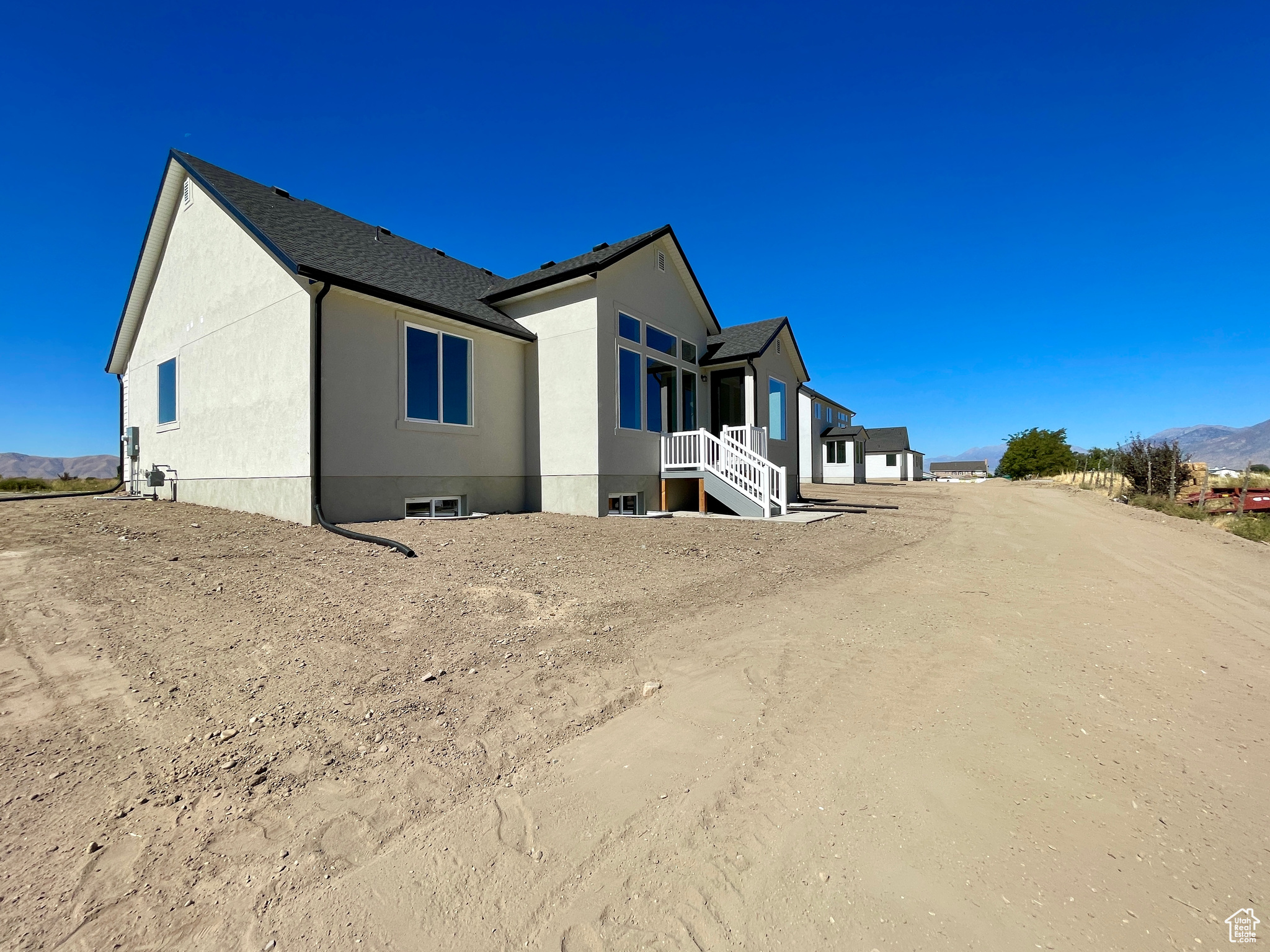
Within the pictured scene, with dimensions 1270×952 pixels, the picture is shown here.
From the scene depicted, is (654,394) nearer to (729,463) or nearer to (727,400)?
(729,463)

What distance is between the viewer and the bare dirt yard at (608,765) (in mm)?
1815

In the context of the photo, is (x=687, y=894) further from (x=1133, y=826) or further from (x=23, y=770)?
(x=23, y=770)

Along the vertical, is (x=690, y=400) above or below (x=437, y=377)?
above

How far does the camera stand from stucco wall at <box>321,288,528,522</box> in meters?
8.60

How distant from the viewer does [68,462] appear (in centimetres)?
12769

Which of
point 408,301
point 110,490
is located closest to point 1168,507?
point 408,301

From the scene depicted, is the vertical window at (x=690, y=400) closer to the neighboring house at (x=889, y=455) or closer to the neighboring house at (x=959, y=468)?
the neighboring house at (x=889, y=455)

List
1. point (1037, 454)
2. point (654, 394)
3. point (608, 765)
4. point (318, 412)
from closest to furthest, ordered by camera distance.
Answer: point (608, 765) < point (318, 412) < point (654, 394) < point (1037, 454)

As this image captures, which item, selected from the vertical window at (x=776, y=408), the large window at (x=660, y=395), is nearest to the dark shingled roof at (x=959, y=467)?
the vertical window at (x=776, y=408)

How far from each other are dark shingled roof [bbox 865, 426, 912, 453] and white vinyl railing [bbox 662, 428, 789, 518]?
1617 inches

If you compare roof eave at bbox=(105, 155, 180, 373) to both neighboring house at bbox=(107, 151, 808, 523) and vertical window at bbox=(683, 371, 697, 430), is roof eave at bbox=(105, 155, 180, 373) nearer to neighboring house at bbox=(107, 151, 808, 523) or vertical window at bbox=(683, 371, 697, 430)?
neighboring house at bbox=(107, 151, 808, 523)

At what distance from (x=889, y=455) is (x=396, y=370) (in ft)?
160

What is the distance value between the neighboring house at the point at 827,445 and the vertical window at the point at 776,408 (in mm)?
18157

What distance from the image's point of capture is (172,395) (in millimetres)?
12078
